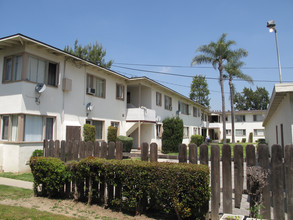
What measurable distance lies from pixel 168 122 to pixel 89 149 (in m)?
17.7

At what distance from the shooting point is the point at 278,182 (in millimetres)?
4180

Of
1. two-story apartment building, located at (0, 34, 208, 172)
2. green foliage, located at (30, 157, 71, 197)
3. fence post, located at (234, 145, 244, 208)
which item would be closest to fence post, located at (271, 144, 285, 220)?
fence post, located at (234, 145, 244, 208)

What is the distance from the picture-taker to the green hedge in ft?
14.3

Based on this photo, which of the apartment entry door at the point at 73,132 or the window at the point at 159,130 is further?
the window at the point at 159,130

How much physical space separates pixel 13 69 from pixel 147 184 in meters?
10.9

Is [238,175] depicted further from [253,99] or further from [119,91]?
[253,99]

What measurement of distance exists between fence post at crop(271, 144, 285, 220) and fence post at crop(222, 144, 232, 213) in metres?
0.74

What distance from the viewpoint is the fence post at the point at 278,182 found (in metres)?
4.11

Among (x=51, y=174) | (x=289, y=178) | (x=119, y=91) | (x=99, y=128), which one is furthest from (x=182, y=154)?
(x=119, y=91)

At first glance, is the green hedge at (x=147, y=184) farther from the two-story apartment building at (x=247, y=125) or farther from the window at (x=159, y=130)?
the two-story apartment building at (x=247, y=125)

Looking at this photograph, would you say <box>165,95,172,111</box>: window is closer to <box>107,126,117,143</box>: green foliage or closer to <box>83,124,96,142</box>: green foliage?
<box>107,126,117,143</box>: green foliage

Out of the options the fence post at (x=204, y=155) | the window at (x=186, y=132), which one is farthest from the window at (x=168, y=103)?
the fence post at (x=204, y=155)

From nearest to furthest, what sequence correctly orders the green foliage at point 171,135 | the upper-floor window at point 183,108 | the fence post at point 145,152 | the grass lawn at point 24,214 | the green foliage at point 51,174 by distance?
1. the grass lawn at point 24,214
2. the fence post at point 145,152
3. the green foliage at point 51,174
4. the green foliage at point 171,135
5. the upper-floor window at point 183,108

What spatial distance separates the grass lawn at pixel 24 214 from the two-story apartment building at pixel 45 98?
22.8 ft
